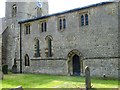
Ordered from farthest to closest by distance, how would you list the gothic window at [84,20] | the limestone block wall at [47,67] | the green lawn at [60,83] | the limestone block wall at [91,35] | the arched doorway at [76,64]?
the limestone block wall at [47,67], the arched doorway at [76,64], the gothic window at [84,20], the limestone block wall at [91,35], the green lawn at [60,83]

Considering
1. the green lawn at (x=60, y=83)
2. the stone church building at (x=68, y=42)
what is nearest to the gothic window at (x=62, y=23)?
the stone church building at (x=68, y=42)

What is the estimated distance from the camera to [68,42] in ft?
75.4

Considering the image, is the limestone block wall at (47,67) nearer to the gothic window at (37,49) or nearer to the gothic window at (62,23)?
the gothic window at (37,49)

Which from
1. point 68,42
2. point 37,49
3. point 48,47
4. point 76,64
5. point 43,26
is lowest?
point 76,64

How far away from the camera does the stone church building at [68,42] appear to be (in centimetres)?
1984

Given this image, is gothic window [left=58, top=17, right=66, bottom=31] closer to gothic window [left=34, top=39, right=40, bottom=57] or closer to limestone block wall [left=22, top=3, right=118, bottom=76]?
limestone block wall [left=22, top=3, right=118, bottom=76]

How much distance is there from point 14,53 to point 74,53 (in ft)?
37.9

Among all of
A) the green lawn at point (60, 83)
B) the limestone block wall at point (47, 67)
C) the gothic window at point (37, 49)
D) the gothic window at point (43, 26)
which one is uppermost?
Result: the gothic window at point (43, 26)

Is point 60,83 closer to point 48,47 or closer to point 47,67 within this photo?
point 47,67

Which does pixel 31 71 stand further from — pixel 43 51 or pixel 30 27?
pixel 30 27

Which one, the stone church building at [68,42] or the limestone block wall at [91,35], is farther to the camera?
the stone church building at [68,42]

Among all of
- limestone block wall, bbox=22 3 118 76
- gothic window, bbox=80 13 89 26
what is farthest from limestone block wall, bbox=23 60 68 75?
gothic window, bbox=80 13 89 26

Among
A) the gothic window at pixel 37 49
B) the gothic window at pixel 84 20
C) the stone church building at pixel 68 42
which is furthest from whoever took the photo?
the gothic window at pixel 37 49

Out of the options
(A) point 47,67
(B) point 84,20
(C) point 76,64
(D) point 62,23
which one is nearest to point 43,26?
(D) point 62,23
